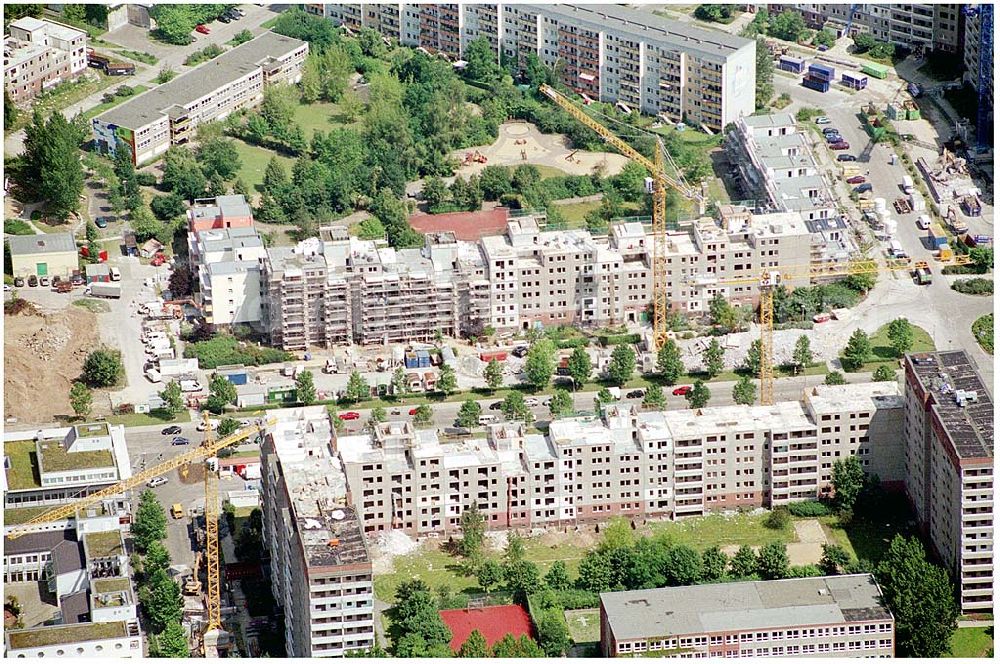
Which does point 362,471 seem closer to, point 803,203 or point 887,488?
point 887,488

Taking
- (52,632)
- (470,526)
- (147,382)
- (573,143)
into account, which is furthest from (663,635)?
(573,143)

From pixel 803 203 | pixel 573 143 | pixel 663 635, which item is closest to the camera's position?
pixel 663 635

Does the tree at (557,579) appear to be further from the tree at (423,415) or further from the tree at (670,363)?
the tree at (670,363)

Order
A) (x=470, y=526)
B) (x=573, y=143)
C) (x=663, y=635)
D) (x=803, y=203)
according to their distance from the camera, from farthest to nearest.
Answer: (x=573, y=143) → (x=803, y=203) → (x=470, y=526) → (x=663, y=635)

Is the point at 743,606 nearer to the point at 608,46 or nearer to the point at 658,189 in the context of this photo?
the point at 658,189

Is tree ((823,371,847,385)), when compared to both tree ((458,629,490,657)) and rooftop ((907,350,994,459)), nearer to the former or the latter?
rooftop ((907,350,994,459))

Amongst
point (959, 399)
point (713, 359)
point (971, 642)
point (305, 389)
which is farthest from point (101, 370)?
point (971, 642)

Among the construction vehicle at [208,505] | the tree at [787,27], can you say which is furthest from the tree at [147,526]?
the tree at [787,27]
